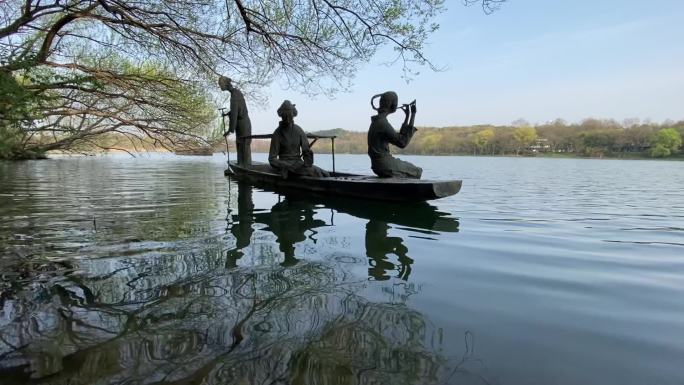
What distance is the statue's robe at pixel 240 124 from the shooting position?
13.1 m

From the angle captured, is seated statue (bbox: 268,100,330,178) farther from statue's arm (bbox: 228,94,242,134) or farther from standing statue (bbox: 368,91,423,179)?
statue's arm (bbox: 228,94,242,134)

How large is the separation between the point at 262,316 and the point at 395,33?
22.1ft

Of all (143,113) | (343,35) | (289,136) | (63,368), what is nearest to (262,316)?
(63,368)

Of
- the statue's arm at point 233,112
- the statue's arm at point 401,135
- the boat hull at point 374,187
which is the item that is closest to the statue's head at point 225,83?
the statue's arm at point 233,112

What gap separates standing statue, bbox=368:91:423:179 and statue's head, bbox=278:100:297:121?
6.72 ft

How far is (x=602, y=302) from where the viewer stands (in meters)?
3.23

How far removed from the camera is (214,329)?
2.48m

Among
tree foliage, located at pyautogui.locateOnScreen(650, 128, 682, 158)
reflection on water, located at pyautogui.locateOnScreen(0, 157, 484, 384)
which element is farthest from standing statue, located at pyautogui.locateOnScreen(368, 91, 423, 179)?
tree foliage, located at pyautogui.locateOnScreen(650, 128, 682, 158)

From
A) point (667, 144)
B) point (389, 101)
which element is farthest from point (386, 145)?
point (667, 144)

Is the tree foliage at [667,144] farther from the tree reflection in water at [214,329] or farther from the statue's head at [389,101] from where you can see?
the tree reflection in water at [214,329]

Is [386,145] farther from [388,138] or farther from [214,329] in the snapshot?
[214,329]

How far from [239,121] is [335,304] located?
458 inches

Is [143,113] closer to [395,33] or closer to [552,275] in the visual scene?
[395,33]

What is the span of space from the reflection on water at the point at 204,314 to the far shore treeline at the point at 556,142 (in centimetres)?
6800
